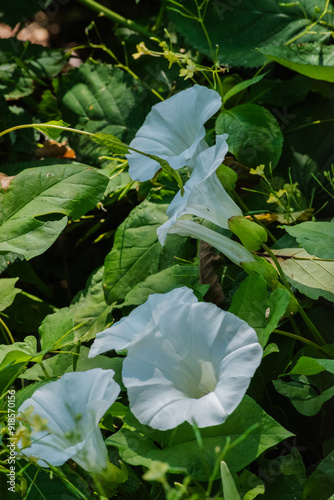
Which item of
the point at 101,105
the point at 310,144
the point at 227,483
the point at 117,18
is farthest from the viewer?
the point at 117,18

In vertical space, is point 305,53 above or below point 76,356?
above

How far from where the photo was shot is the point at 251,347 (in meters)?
0.66

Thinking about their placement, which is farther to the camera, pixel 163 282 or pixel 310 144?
pixel 310 144

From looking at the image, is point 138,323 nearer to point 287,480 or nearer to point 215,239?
point 215,239

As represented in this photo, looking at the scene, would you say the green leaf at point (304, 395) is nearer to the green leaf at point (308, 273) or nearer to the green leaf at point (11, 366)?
the green leaf at point (308, 273)

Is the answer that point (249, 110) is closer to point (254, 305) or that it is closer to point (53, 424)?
point (254, 305)

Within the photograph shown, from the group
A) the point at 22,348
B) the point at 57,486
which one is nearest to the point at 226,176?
the point at 22,348

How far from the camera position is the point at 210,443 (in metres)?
0.68

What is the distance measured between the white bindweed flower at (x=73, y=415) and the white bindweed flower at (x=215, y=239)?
0.25 m

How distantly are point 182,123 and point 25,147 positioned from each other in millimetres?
609

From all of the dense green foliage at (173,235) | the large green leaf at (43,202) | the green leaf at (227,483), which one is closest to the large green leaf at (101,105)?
the dense green foliage at (173,235)

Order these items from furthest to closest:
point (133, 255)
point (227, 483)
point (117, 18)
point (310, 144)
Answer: point (117, 18) < point (310, 144) < point (133, 255) < point (227, 483)

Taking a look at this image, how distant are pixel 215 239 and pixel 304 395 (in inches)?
10.0

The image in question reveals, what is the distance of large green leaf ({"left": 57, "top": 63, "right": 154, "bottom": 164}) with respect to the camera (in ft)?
4.29
